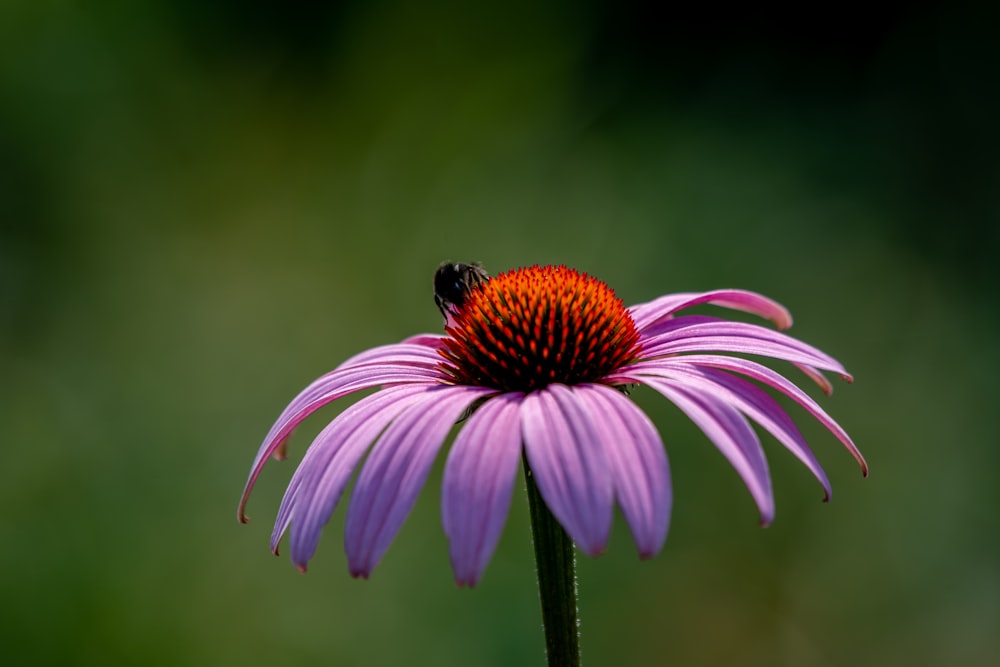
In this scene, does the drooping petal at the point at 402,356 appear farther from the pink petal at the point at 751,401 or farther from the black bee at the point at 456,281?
the pink petal at the point at 751,401

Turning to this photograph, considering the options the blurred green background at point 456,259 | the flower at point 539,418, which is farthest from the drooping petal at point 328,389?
the blurred green background at point 456,259

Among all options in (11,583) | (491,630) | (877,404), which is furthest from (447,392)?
(877,404)

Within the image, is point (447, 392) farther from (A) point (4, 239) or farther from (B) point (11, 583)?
(A) point (4, 239)

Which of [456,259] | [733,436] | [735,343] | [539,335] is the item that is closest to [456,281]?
[539,335]

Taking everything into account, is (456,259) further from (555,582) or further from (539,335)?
(555,582)

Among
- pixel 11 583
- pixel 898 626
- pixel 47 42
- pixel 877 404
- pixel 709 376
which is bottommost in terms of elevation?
pixel 898 626

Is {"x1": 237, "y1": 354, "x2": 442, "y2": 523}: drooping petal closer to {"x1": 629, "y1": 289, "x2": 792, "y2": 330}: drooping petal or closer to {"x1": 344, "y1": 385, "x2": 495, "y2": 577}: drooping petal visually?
{"x1": 344, "y1": 385, "x2": 495, "y2": 577}: drooping petal
